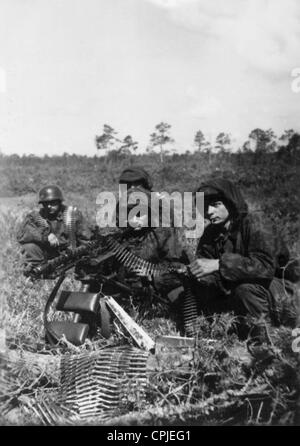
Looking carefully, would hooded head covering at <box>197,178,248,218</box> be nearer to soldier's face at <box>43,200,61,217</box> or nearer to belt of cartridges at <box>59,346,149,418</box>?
belt of cartridges at <box>59,346,149,418</box>

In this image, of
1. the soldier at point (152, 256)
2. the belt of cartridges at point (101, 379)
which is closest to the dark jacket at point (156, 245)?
the soldier at point (152, 256)

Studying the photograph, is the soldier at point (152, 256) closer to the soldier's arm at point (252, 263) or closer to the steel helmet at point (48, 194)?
the soldier's arm at point (252, 263)

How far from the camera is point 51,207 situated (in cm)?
917

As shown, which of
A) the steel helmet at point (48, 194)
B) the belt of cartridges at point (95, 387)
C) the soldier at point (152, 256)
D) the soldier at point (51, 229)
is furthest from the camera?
the steel helmet at point (48, 194)

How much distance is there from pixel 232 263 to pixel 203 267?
1.15 ft

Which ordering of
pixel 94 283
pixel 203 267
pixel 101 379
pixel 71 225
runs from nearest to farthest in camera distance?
pixel 101 379 < pixel 203 267 < pixel 94 283 < pixel 71 225

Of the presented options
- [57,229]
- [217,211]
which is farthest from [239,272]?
[57,229]

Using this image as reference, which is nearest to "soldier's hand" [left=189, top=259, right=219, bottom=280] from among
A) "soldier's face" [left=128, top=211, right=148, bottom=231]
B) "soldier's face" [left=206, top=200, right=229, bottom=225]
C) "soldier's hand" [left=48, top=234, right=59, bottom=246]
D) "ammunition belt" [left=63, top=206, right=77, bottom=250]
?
"soldier's face" [left=206, top=200, right=229, bottom=225]

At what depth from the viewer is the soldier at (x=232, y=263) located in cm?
490

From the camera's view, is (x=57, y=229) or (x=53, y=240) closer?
(x=53, y=240)

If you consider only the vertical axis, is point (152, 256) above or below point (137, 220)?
below

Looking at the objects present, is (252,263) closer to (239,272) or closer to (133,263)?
(239,272)

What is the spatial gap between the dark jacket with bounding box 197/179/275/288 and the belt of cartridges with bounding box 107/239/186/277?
669 mm

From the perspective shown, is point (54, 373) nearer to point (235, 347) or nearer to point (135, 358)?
point (135, 358)
